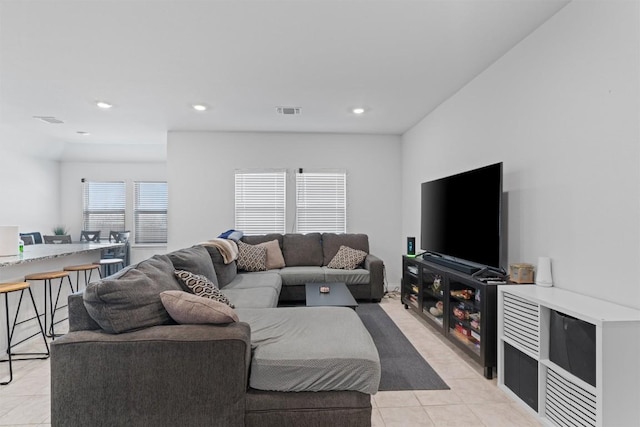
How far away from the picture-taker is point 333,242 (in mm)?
5410

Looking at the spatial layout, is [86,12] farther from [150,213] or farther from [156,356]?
[150,213]

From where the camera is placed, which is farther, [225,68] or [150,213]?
[150,213]

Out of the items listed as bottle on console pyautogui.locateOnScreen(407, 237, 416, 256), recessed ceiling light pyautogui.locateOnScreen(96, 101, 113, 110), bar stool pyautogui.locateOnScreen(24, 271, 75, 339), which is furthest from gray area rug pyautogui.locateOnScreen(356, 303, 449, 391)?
recessed ceiling light pyautogui.locateOnScreen(96, 101, 113, 110)

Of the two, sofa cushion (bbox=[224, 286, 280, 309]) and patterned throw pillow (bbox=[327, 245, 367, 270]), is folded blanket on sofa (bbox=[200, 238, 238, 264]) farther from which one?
patterned throw pillow (bbox=[327, 245, 367, 270])

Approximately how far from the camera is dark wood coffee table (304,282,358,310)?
315 cm

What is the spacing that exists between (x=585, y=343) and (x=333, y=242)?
3.83 meters

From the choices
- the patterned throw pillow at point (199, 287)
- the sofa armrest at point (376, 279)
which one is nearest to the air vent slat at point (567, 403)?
the patterned throw pillow at point (199, 287)

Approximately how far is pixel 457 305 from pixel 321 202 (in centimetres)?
309

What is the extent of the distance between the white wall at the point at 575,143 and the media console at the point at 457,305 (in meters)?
0.46

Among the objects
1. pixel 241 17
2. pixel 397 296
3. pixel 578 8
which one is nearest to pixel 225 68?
pixel 241 17

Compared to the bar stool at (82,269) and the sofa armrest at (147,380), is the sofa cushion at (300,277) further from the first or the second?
the sofa armrest at (147,380)

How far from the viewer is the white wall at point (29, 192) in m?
5.77

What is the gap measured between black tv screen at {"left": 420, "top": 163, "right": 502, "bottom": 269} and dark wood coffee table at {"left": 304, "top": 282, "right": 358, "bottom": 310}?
1.13m

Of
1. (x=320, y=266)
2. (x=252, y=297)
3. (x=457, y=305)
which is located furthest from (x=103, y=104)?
(x=457, y=305)
